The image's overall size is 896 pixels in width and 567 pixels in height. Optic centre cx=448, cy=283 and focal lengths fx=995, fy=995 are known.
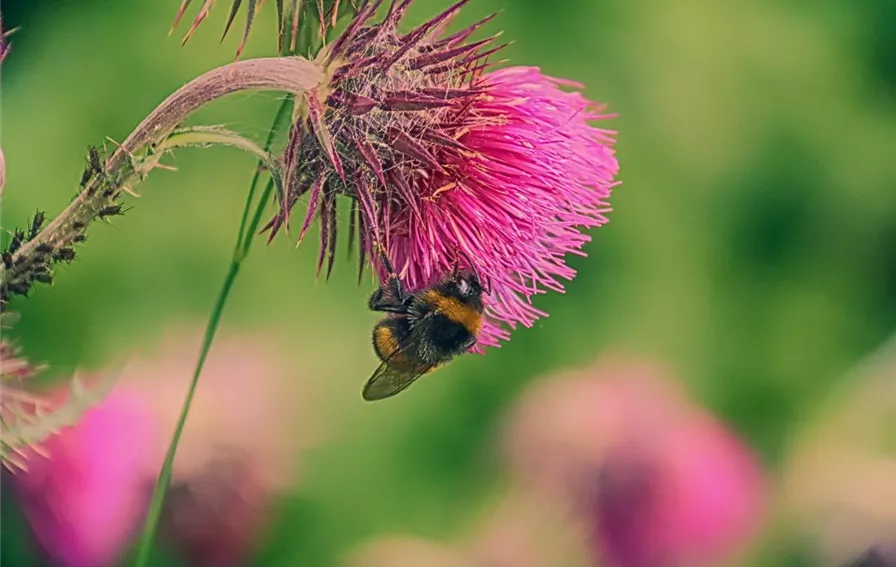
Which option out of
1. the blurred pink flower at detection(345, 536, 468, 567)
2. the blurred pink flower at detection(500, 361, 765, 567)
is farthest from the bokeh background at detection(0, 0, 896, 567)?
the blurred pink flower at detection(500, 361, 765, 567)

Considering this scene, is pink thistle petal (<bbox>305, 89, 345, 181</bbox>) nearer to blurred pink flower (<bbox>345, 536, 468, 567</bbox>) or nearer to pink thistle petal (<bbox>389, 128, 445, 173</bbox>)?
pink thistle petal (<bbox>389, 128, 445, 173</bbox>)

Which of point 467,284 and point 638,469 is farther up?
point 638,469

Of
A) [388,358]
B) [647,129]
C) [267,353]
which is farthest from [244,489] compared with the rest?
[647,129]

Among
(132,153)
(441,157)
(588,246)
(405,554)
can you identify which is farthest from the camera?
(588,246)

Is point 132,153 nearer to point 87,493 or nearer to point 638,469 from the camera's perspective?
point 87,493

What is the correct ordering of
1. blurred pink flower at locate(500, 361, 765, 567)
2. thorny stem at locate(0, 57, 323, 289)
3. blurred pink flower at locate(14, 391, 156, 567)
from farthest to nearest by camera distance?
blurred pink flower at locate(500, 361, 765, 567)
blurred pink flower at locate(14, 391, 156, 567)
thorny stem at locate(0, 57, 323, 289)

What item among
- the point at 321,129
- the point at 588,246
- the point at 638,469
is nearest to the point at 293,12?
the point at 321,129

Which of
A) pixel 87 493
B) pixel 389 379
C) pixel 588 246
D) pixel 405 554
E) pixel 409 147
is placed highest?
pixel 588 246
